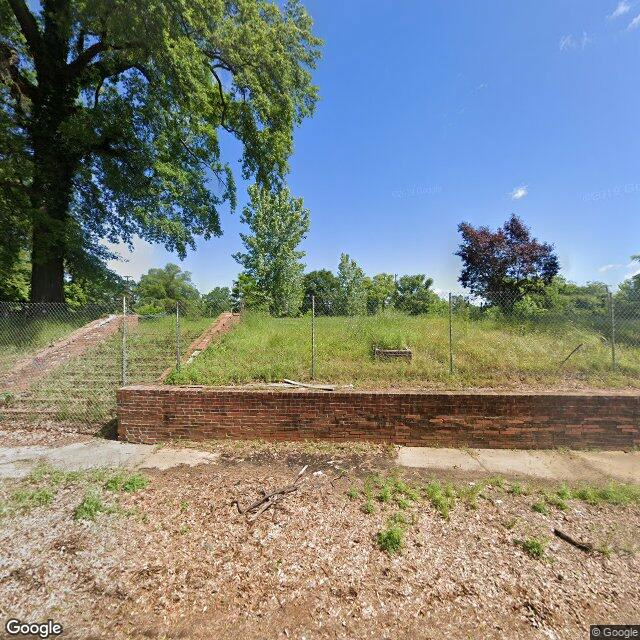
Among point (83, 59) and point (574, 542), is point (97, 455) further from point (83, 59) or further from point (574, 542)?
point (83, 59)

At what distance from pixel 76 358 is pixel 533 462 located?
30.6 ft

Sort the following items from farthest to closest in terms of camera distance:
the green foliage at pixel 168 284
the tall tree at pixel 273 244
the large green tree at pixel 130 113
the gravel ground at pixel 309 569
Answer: the green foliage at pixel 168 284 → the tall tree at pixel 273 244 → the large green tree at pixel 130 113 → the gravel ground at pixel 309 569

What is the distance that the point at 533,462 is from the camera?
411cm

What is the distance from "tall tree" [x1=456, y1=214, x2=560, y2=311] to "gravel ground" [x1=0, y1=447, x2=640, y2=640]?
1261 centimetres

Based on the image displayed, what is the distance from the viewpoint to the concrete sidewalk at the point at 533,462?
12.5 feet

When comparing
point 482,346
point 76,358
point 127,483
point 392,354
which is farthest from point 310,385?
point 76,358

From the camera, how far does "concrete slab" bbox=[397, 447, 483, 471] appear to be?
3994 millimetres

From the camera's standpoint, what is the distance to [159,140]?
1092 centimetres

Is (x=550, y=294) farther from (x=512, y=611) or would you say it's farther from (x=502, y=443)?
(x=512, y=611)

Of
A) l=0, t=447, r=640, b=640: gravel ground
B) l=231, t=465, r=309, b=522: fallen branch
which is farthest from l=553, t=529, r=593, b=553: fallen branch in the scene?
l=231, t=465, r=309, b=522: fallen branch

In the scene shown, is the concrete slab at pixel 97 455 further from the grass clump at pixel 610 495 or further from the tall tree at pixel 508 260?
the tall tree at pixel 508 260

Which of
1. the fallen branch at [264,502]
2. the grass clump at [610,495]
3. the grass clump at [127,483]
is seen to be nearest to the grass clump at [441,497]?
the grass clump at [610,495]

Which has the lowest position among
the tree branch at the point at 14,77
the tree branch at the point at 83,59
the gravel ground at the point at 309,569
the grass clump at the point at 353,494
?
the gravel ground at the point at 309,569

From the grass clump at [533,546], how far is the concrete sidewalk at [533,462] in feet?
4.00
